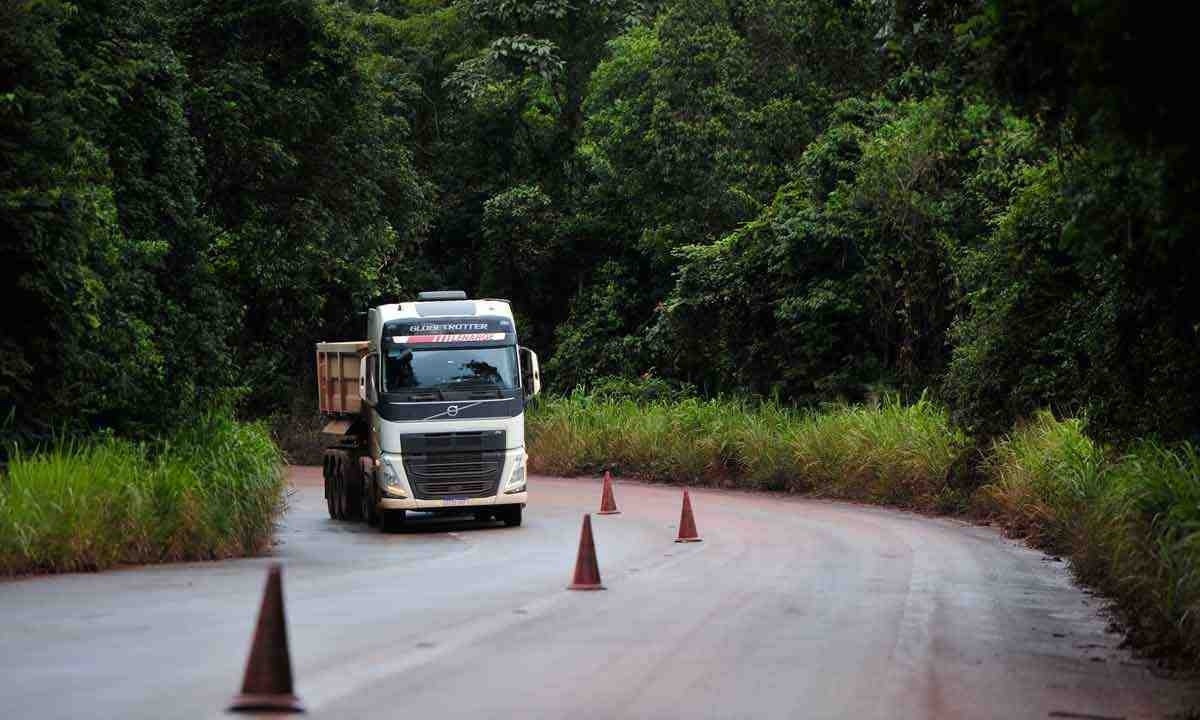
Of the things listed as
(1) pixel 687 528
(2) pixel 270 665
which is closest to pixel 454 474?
(1) pixel 687 528

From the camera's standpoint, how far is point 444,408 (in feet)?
82.8

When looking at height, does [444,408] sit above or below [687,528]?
above

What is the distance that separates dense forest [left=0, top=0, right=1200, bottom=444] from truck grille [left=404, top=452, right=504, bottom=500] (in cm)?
306

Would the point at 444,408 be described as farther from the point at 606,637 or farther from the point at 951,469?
the point at 606,637

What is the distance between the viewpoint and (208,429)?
22016 mm

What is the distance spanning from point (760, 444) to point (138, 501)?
18696 millimetres

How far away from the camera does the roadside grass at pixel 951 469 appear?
525 inches

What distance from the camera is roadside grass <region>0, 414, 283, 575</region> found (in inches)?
681

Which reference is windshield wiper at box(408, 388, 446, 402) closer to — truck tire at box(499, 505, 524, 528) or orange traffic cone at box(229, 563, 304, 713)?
truck tire at box(499, 505, 524, 528)

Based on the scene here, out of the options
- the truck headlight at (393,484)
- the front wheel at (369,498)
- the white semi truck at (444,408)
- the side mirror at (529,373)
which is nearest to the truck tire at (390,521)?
the white semi truck at (444,408)

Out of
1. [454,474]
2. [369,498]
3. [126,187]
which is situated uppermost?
[126,187]

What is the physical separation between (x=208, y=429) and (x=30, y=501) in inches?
191

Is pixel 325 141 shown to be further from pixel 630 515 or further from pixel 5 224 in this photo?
pixel 5 224

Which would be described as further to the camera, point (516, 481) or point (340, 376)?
point (340, 376)
